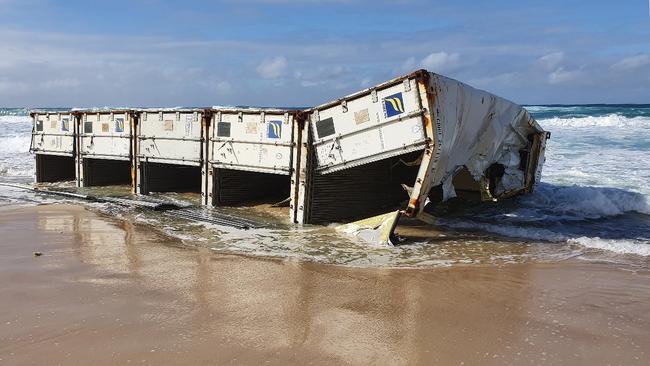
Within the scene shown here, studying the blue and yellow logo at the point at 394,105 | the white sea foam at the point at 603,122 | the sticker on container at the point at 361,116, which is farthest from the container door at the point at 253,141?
the white sea foam at the point at 603,122

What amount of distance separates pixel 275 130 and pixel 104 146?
5572mm

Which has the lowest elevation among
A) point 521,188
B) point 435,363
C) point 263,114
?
point 435,363

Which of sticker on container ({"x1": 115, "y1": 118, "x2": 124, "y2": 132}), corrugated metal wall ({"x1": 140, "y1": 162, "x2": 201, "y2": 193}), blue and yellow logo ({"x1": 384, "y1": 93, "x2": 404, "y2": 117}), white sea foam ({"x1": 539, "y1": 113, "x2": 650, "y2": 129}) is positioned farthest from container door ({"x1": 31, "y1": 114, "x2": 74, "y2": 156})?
white sea foam ({"x1": 539, "y1": 113, "x2": 650, "y2": 129})

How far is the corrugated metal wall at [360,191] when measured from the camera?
31.0 ft

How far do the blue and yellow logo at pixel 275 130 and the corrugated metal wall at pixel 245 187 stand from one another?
1.78m

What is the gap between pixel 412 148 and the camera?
7785 mm

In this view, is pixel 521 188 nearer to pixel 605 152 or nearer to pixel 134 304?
pixel 134 304

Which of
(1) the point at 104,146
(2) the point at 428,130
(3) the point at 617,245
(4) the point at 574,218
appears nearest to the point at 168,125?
(1) the point at 104,146

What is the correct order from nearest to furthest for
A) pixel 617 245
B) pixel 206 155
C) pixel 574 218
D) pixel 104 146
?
pixel 617 245 → pixel 574 218 → pixel 206 155 → pixel 104 146

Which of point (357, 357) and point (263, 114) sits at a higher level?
point (263, 114)

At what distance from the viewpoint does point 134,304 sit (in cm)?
495

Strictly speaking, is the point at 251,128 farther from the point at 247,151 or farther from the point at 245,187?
the point at 245,187

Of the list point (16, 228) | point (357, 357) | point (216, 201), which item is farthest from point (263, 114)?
point (357, 357)

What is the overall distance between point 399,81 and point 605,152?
16616 millimetres
